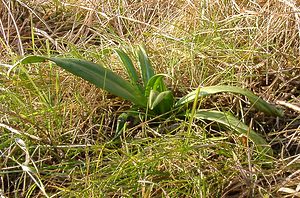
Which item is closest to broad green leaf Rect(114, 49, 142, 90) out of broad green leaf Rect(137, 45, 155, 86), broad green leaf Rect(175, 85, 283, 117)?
broad green leaf Rect(137, 45, 155, 86)

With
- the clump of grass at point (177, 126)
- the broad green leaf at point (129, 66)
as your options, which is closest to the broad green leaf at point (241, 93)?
the clump of grass at point (177, 126)

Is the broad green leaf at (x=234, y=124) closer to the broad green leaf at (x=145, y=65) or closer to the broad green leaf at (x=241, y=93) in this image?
the broad green leaf at (x=241, y=93)

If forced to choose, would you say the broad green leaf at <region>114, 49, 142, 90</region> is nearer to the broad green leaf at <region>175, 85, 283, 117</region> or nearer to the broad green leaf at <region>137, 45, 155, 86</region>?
the broad green leaf at <region>137, 45, 155, 86</region>

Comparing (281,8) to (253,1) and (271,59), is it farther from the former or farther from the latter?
(271,59)

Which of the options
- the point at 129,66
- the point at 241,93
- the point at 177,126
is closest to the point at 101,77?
the point at 129,66

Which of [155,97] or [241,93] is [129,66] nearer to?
[155,97]

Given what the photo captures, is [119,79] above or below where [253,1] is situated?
below

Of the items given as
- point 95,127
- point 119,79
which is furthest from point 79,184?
point 119,79
